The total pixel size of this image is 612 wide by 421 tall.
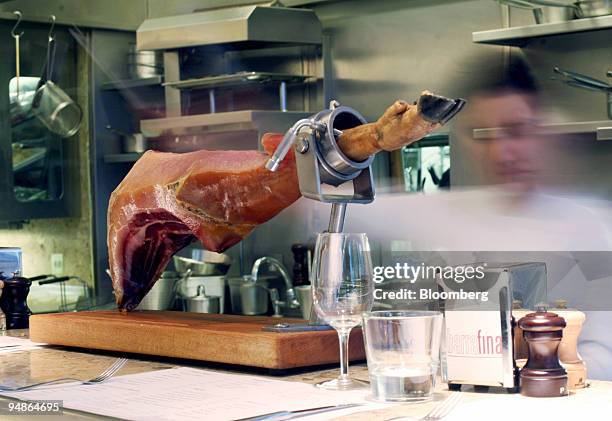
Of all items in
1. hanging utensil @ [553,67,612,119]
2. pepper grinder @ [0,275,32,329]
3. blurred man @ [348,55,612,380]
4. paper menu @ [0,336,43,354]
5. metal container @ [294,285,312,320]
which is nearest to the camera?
paper menu @ [0,336,43,354]

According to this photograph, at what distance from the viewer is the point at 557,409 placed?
4.33 feet

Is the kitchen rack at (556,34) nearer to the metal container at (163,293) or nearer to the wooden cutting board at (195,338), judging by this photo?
the wooden cutting board at (195,338)

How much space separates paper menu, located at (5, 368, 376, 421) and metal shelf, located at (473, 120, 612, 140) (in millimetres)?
1693

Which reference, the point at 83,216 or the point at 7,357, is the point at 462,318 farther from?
the point at 83,216

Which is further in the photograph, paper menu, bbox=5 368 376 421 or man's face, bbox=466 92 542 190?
man's face, bbox=466 92 542 190

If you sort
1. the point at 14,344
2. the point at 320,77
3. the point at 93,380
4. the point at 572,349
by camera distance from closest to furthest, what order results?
the point at 572,349
the point at 93,380
the point at 14,344
the point at 320,77

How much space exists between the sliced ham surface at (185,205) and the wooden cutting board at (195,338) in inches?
4.1

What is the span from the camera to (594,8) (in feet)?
9.71

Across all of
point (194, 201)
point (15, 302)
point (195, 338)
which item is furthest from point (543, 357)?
point (15, 302)

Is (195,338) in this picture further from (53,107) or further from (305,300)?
(53,107)

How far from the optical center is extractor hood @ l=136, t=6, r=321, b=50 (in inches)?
148

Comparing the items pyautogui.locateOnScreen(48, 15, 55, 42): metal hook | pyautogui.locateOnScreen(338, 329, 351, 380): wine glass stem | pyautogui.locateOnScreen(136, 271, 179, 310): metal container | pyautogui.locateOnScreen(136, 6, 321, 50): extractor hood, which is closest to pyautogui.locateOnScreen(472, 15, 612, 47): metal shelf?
pyautogui.locateOnScreen(136, 6, 321, 50): extractor hood

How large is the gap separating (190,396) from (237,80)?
2394 millimetres

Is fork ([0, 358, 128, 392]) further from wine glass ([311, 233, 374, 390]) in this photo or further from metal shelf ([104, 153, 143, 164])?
metal shelf ([104, 153, 143, 164])
